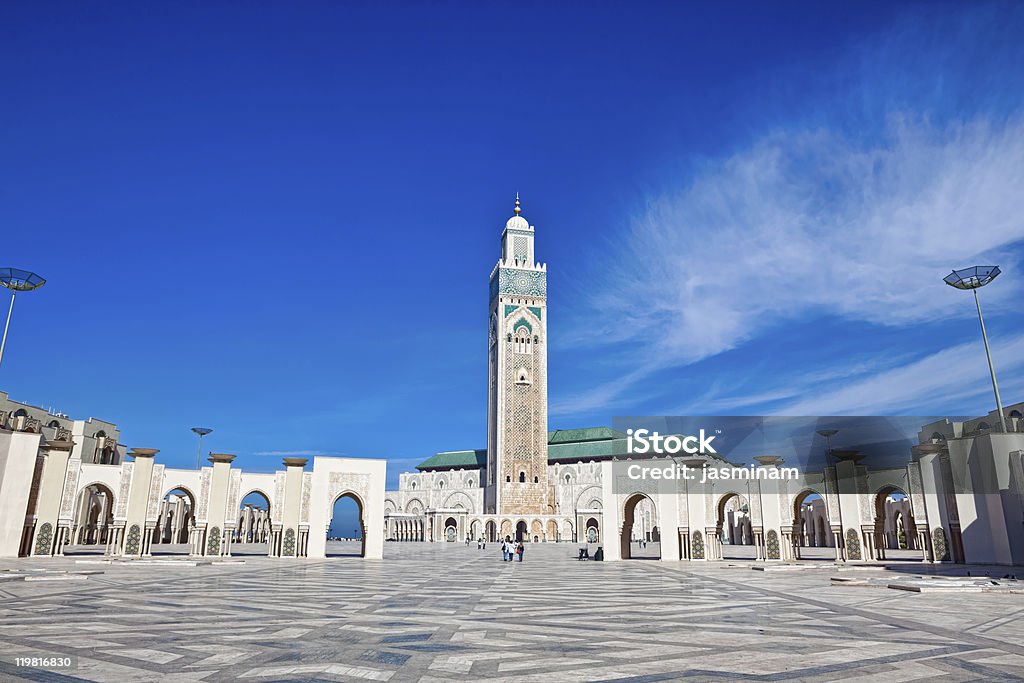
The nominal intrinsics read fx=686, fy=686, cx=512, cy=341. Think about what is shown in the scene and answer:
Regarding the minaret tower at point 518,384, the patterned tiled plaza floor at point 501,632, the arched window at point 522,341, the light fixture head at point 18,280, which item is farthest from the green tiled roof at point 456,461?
the patterned tiled plaza floor at point 501,632

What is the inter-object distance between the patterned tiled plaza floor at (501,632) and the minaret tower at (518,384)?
44.4m

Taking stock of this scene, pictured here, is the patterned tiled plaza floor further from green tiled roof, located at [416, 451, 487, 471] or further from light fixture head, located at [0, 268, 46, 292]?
green tiled roof, located at [416, 451, 487, 471]

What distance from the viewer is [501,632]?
6.58 meters

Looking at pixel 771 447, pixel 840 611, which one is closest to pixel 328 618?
pixel 840 611

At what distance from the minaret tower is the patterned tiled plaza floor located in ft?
146

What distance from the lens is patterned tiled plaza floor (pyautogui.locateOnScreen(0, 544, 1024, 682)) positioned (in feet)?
15.5

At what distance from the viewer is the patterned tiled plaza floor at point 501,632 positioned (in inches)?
186

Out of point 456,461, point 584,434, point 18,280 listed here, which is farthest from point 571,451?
point 18,280

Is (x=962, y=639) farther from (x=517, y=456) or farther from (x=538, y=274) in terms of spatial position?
(x=538, y=274)

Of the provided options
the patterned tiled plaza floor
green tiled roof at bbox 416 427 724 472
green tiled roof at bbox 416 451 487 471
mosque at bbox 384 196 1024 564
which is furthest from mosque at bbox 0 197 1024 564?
green tiled roof at bbox 416 451 487 471

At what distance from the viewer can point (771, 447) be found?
32531 mm

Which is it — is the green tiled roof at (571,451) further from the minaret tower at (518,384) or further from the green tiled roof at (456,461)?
the minaret tower at (518,384)

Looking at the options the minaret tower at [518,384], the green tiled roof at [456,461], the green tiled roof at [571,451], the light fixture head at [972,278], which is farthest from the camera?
the green tiled roof at [456,461]

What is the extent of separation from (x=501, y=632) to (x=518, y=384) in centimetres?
5087
